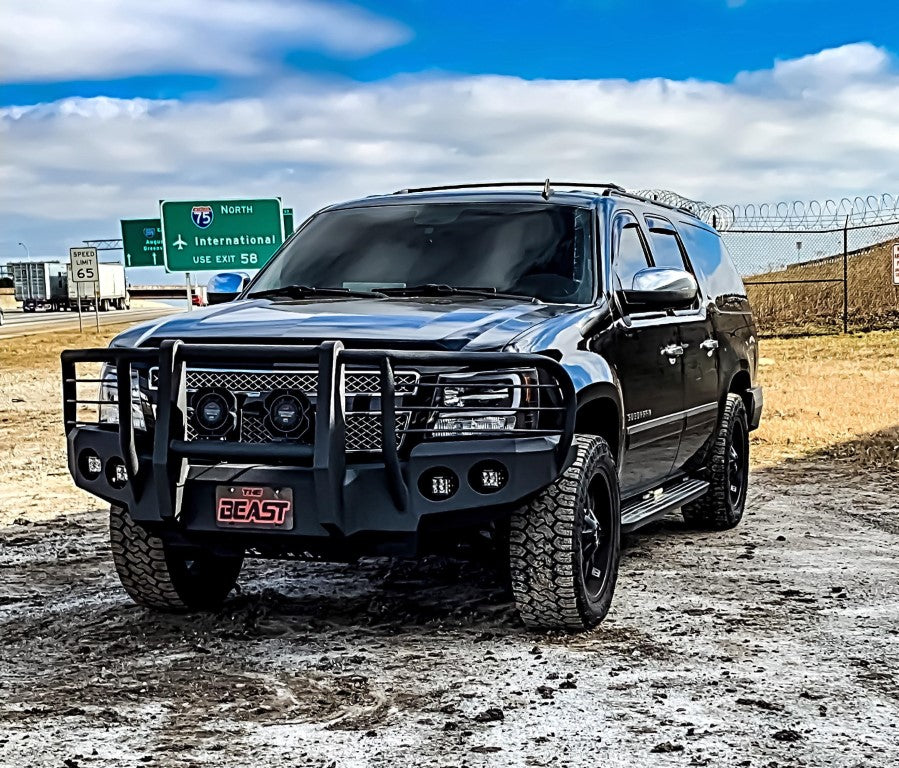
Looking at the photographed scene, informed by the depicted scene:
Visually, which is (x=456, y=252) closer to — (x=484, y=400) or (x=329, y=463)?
(x=484, y=400)

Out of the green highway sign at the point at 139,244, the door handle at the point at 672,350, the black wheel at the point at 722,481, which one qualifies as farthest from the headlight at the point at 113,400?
the green highway sign at the point at 139,244

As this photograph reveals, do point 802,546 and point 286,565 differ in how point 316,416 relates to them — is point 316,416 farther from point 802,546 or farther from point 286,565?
point 802,546

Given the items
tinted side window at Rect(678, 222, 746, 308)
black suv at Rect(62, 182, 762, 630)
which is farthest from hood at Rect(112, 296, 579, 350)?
tinted side window at Rect(678, 222, 746, 308)

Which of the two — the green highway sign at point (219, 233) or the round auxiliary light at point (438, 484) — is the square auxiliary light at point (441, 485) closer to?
the round auxiliary light at point (438, 484)

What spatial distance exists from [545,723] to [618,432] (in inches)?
76.5

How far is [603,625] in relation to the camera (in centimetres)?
571

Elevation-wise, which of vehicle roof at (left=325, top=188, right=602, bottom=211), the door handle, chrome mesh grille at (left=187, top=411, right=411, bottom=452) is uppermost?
vehicle roof at (left=325, top=188, right=602, bottom=211)

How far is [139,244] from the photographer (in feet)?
144

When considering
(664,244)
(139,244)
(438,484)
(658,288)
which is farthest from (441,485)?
(139,244)

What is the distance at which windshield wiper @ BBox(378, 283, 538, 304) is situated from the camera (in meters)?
6.04

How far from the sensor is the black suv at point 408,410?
4.97 metres

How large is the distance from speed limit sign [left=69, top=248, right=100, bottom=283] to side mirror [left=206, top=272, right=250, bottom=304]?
34.5 m

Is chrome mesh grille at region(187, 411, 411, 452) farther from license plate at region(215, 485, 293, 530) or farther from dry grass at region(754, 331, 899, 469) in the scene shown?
dry grass at region(754, 331, 899, 469)

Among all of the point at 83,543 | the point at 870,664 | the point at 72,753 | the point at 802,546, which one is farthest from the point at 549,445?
the point at 83,543
